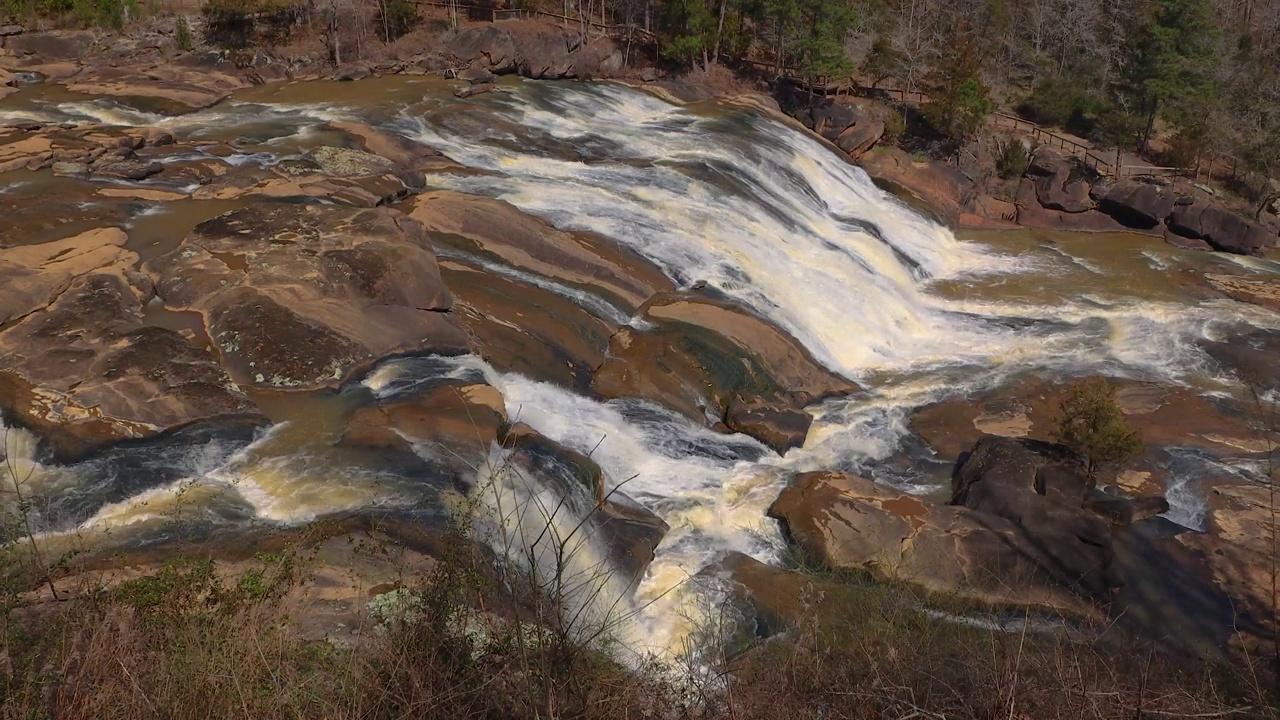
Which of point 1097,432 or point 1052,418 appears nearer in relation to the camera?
point 1097,432

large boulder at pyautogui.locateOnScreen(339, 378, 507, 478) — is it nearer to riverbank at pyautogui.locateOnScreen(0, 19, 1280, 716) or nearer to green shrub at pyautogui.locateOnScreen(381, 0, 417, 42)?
riverbank at pyautogui.locateOnScreen(0, 19, 1280, 716)

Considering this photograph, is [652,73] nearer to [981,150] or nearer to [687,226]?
[981,150]

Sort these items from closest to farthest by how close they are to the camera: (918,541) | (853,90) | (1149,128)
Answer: (918,541), (1149,128), (853,90)

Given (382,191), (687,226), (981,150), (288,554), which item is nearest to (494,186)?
(382,191)

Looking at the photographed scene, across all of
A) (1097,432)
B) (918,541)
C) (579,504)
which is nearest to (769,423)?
(918,541)

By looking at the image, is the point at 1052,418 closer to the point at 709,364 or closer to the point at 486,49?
the point at 709,364

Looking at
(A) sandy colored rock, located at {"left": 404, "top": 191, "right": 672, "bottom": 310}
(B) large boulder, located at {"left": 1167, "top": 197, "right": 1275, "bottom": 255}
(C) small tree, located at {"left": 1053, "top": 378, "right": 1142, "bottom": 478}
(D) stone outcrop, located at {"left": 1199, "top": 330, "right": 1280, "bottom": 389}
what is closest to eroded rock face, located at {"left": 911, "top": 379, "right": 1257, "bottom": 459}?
(C) small tree, located at {"left": 1053, "top": 378, "right": 1142, "bottom": 478}

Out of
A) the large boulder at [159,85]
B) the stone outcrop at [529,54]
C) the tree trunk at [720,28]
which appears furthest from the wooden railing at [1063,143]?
the large boulder at [159,85]
